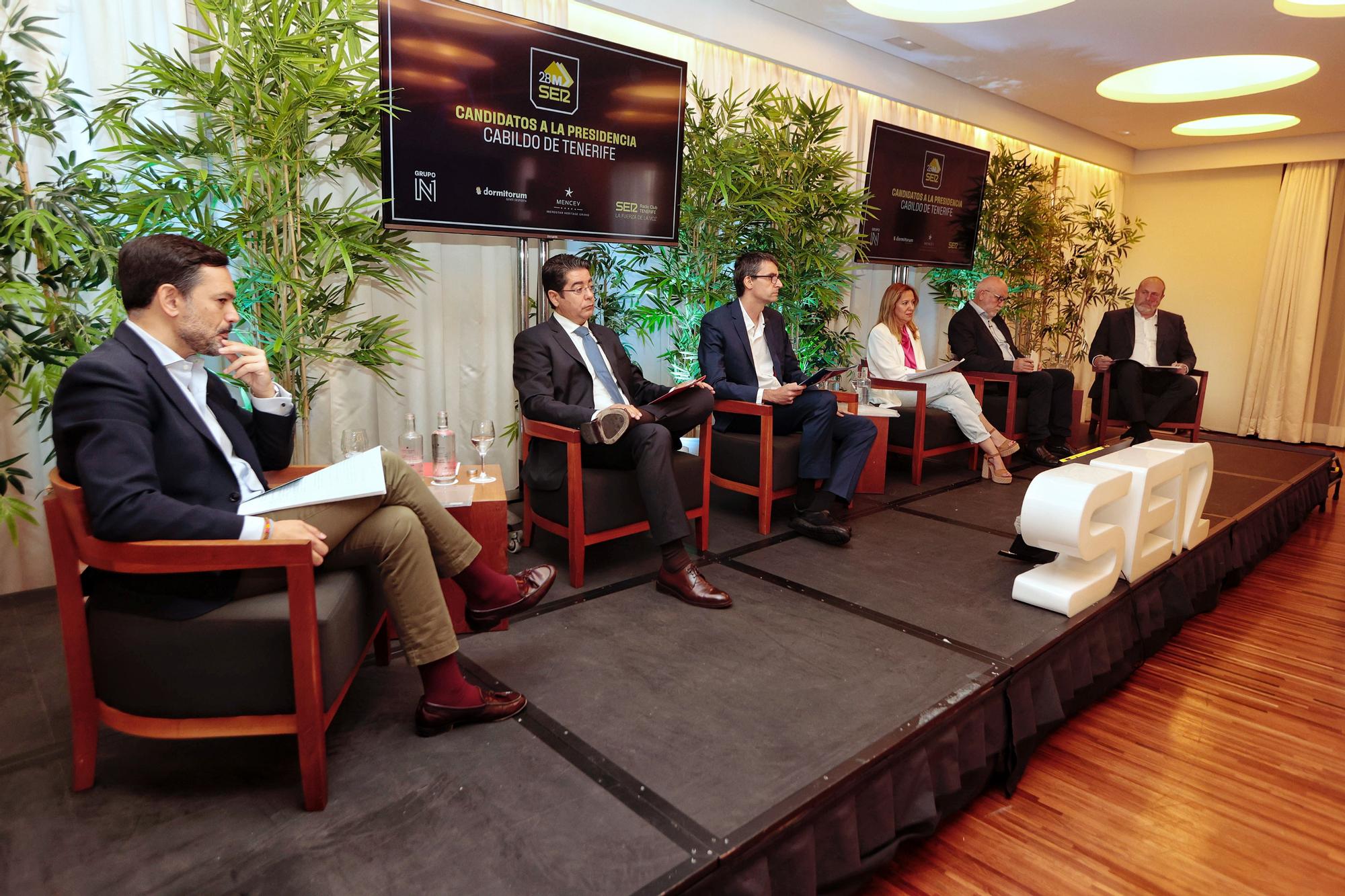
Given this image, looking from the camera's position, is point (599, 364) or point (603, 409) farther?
point (599, 364)

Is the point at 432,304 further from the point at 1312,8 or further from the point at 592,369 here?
the point at 1312,8

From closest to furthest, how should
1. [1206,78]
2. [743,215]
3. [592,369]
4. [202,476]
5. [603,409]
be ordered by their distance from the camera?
[202,476], [603,409], [592,369], [743,215], [1206,78]

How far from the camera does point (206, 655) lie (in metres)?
1.59

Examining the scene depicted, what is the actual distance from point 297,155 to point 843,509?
2.84 metres

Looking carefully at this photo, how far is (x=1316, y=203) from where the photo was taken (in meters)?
7.43

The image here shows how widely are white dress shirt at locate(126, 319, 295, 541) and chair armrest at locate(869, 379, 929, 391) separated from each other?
147 inches

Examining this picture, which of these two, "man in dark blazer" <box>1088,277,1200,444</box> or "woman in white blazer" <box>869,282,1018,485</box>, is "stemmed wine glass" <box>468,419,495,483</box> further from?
"man in dark blazer" <box>1088,277,1200,444</box>

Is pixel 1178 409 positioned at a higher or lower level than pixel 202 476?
lower

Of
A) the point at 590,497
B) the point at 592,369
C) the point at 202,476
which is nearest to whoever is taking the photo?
the point at 202,476

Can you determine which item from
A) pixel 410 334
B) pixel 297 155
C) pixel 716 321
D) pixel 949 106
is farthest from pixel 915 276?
pixel 297 155

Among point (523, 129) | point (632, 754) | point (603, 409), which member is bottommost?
point (632, 754)

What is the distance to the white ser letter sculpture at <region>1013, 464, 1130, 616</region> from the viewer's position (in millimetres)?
2656

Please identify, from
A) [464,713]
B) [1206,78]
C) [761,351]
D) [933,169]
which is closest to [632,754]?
[464,713]

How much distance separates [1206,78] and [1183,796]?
6524 mm
